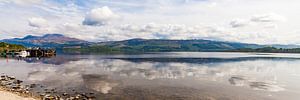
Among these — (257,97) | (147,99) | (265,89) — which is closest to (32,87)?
(147,99)

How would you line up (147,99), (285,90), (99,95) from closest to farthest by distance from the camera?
(147,99) < (99,95) < (285,90)

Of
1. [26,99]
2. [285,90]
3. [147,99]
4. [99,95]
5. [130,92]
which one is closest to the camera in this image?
[26,99]

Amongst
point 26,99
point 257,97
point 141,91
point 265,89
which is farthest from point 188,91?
point 26,99

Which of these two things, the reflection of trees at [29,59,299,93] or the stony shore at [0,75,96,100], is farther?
the reflection of trees at [29,59,299,93]

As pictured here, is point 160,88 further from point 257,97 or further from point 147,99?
point 257,97

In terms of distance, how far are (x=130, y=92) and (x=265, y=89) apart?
27905 millimetres

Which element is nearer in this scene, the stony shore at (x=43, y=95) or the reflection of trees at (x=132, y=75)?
the stony shore at (x=43, y=95)

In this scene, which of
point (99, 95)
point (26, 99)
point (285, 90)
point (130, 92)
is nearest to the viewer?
point (26, 99)

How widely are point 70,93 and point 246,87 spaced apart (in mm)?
36069

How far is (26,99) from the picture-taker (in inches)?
1451

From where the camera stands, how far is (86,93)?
45.8 metres

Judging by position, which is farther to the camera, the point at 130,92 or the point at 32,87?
the point at 32,87

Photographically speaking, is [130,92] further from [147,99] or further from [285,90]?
[285,90]

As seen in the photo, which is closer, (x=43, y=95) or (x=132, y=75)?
(x=43, y=95)
